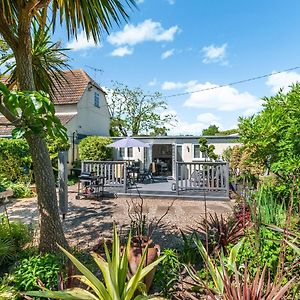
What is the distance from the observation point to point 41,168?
3727 millimetres

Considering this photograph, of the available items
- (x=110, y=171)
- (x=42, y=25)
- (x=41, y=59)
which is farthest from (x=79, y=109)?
(x=42, y=25)

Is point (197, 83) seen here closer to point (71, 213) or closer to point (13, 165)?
point (13, 165)

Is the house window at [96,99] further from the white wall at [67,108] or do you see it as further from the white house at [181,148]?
the white house at [181,148]

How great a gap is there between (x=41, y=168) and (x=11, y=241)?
5.57ft

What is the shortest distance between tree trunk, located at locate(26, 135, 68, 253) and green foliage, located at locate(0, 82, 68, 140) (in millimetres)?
1511

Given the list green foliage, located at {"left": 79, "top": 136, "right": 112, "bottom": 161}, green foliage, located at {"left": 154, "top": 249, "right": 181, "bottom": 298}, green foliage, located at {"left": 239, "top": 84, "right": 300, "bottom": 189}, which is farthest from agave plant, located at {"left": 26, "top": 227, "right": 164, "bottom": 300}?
green foliage, located at {"left": 79, "top": 136, "right": 112, "bottom": 161}

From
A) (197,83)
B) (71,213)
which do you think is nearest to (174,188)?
(71,213)

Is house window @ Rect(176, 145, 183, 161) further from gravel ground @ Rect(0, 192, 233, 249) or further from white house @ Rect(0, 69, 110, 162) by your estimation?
gravel ground @ Rect(0, 192, 233, 249)

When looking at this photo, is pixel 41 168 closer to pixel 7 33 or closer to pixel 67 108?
pixel 7 33

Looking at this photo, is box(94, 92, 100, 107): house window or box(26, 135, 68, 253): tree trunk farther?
box(94, 92, 100, 107): house window

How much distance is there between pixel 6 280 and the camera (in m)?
3.16

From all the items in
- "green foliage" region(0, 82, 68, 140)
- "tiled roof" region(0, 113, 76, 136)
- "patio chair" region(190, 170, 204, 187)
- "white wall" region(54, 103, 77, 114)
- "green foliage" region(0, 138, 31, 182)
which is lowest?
"patio chair" region(190, 170, 204, 187)

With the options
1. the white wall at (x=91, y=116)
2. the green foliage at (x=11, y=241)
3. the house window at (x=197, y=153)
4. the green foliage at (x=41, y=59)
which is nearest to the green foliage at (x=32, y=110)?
the green foliage at (x=41, y=59)

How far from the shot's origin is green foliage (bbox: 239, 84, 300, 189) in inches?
165
